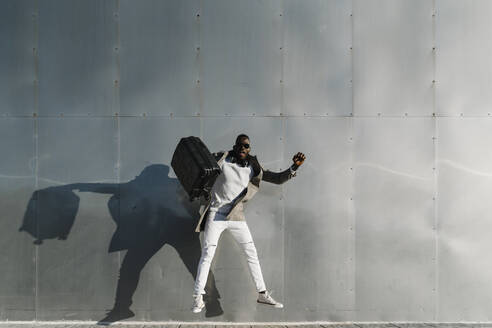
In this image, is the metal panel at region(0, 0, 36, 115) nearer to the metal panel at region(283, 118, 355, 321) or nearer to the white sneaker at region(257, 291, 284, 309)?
the metal panel at region(283, 118, 355, 321)

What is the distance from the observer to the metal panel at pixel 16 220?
428cm

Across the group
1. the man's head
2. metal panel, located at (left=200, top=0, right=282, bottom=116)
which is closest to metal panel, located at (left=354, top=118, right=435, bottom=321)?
metal panel, located at (left=200, top=0, right=282, bottom=116)

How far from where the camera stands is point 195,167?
3637mm

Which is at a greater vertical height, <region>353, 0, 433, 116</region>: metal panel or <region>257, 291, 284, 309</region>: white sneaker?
<region>353, 0, 433, 116</region>: metal panel

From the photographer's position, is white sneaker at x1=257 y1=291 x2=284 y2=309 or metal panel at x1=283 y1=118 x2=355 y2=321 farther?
metal panel at x1=283 y1=118 x2=355 y2=321

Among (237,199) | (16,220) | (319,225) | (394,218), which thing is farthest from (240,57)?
(16,220)

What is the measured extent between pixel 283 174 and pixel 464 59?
2.64m

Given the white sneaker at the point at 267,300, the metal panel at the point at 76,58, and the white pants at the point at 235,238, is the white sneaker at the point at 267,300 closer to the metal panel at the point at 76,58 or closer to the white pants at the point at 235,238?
the white pants at the point at 235,238

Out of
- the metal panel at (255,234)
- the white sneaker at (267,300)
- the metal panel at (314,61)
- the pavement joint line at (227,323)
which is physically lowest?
the pavement joint line at (227,323)

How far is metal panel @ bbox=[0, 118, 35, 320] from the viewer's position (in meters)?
4.28

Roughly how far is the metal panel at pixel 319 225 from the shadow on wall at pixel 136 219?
100 cm

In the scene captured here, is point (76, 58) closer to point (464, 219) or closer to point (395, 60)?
point (395, 60)

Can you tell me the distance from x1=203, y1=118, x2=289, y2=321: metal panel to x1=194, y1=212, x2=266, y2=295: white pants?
0.36m

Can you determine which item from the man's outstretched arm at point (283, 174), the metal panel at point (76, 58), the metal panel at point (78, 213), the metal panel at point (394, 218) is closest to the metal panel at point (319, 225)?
the metal panel at point (394, 218)
